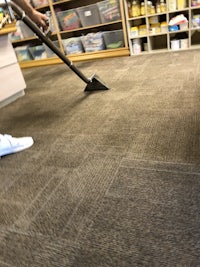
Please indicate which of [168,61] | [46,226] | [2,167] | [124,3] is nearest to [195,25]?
[168,61]

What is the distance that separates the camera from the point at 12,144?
4.95ft

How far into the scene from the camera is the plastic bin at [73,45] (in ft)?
11.5

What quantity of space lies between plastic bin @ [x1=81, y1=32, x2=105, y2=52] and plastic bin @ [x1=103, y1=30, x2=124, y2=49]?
7 cm

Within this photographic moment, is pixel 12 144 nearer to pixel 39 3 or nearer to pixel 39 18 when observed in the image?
pixel 39 18

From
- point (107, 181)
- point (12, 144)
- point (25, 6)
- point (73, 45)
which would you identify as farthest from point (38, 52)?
point (107, 181)

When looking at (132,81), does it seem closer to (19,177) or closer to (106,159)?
(106,159)

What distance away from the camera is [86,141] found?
1.49m

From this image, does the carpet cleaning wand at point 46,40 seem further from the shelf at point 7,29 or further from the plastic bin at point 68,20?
the plastic bin at point 68,20

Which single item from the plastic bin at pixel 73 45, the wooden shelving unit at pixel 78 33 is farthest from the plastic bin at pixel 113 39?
the plastic bin at pixel 73 45

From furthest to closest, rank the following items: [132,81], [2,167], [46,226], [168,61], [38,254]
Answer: [168,61] < [132,81] < [2,167] < [46,226] < [38,254]

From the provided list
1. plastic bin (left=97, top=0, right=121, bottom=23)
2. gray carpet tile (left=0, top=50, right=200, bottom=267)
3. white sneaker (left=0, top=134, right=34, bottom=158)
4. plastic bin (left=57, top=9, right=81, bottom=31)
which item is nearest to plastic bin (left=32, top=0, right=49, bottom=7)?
plastic bin (left=57, top=9, right=81, bottom=31)

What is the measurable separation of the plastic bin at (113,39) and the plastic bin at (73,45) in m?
0.41

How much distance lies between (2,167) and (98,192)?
656mm

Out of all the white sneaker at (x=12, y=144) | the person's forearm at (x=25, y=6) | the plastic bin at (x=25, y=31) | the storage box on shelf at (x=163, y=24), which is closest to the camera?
the white sneaker at (x=12, y=144)
